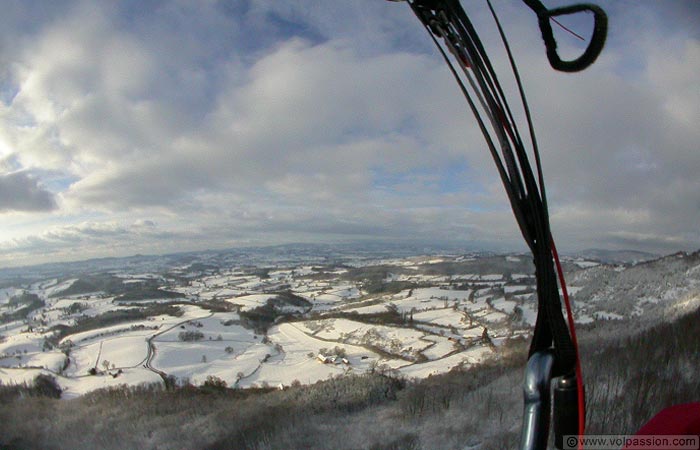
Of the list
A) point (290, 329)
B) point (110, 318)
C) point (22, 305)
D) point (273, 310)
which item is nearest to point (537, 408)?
point (290, 329)

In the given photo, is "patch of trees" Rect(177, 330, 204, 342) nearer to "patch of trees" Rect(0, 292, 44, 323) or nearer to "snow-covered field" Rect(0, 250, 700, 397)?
"snow-covered field" Rect(0, 250, 700, 397)

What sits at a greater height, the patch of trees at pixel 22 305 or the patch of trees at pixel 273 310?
the patch of trees at pixel 273 310

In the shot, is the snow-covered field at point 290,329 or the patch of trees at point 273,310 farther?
the patch of trees at point 273,310

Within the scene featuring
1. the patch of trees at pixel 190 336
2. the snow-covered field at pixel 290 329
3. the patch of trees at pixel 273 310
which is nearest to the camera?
the snow-covered field at pixel 290 329

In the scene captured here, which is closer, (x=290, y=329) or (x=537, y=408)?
(x=537, y=408)

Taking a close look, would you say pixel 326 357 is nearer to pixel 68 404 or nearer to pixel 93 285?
pixel 68 404

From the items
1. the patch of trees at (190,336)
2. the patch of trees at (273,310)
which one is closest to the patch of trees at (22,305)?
the patch of trees at (190,336)

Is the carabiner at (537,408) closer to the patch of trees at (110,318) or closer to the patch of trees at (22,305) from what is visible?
the patch of trees at (110,318)

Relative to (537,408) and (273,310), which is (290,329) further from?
(537,408)

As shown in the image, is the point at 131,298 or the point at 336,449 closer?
the point at 336,449

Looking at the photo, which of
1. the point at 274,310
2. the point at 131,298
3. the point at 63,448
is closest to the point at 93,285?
the point at 131,298

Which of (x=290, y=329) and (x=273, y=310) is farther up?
(x=290, y=329)
